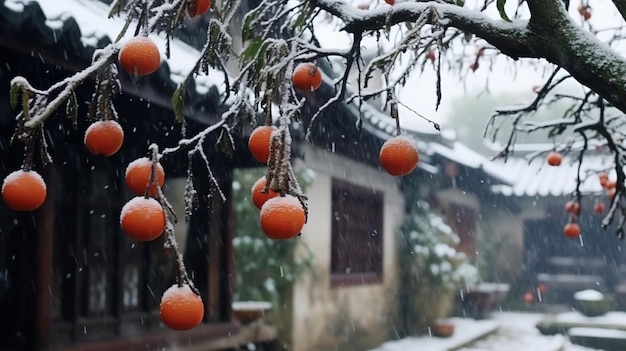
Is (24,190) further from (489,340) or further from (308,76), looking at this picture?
(489,340)

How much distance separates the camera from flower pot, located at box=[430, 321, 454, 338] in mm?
11295

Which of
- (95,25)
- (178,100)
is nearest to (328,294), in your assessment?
(95,25)

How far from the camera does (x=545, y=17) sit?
1.89 meters

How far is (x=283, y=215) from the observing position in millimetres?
1487

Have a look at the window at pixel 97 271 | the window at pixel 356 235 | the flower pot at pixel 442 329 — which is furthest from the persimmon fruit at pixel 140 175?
the flower pot at pixel 442 329

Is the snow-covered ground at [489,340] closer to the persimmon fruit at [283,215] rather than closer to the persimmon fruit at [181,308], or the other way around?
the persimmon fruit at [181,308]

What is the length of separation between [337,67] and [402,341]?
439 cm

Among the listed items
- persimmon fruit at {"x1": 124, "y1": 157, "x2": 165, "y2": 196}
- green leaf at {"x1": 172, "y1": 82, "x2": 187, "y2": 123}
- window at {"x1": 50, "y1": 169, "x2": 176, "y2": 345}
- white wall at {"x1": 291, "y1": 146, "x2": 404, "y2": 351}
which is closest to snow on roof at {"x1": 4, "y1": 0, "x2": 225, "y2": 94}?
green leaf at {"x1": 172, "y1": 82, "x2": 187, "y2": 123}

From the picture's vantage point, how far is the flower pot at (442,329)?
37.1ft

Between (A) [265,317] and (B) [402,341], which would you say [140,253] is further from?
(B) [402,341]

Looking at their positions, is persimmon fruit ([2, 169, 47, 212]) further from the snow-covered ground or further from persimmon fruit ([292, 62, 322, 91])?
the snow-covered ground

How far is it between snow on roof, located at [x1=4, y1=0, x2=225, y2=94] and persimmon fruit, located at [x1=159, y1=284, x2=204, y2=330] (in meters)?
1.30

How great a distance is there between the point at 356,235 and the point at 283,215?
30.4ft

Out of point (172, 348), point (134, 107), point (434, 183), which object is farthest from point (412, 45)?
point (434, 183)
